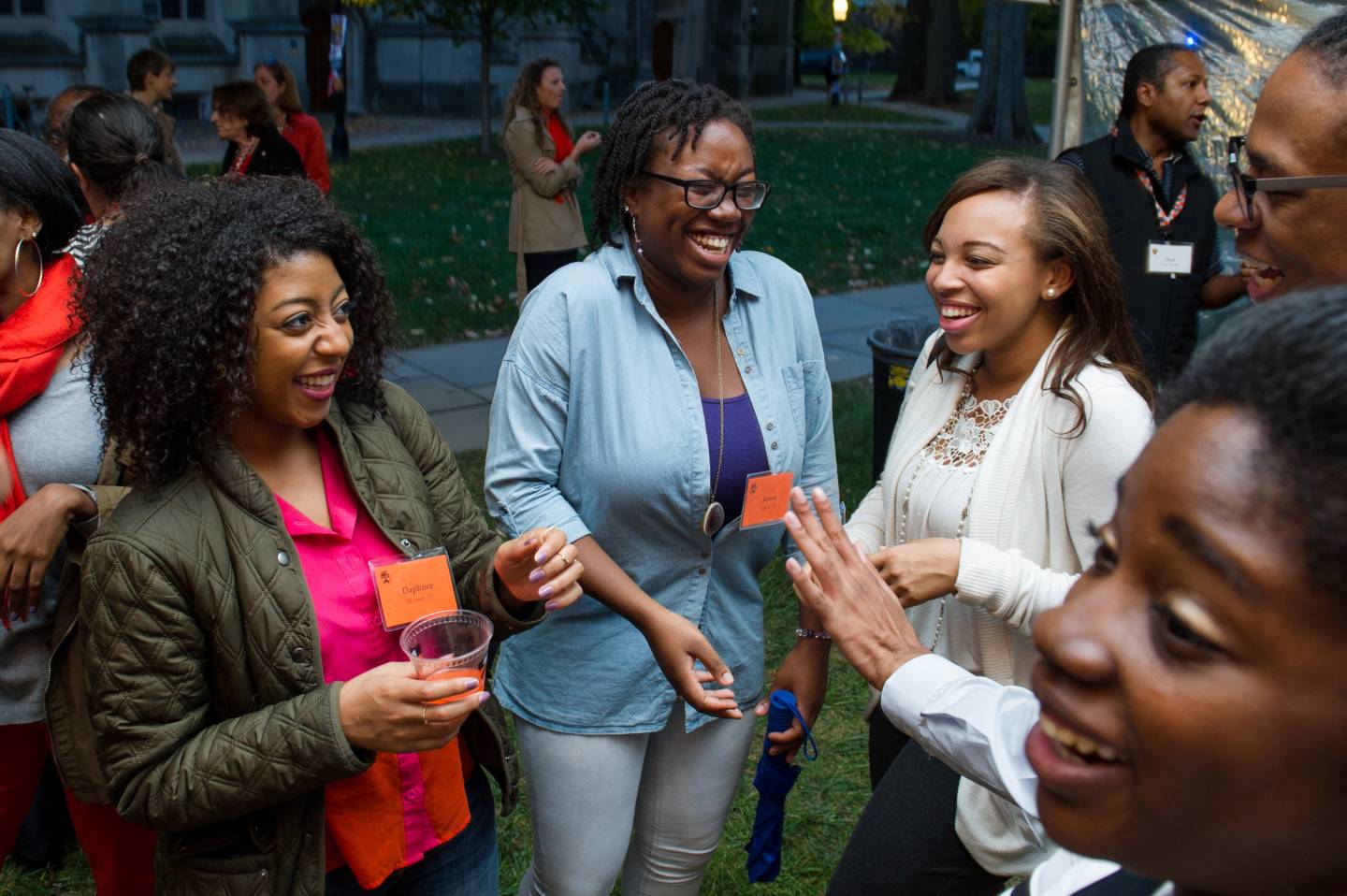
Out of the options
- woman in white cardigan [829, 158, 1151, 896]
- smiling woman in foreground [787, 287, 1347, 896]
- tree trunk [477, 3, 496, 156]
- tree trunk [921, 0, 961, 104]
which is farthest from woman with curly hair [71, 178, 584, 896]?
tree trunk [921, 0, 961, 104]

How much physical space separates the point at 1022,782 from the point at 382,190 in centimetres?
1589

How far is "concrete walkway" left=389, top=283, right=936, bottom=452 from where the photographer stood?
755 cm

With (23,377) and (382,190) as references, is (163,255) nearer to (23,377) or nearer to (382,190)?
(23,377)

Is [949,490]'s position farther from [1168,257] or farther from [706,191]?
[1168,257]

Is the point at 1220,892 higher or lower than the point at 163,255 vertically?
lower

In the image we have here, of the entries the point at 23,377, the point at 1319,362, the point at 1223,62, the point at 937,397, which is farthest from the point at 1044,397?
the point at 1223,62

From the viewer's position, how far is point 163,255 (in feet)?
6.93

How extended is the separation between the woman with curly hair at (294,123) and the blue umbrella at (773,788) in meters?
7.37

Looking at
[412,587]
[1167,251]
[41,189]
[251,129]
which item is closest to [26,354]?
[41,189]

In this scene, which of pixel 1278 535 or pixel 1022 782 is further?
pixel 1022 782

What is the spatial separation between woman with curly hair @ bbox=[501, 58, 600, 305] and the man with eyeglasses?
6247 mm

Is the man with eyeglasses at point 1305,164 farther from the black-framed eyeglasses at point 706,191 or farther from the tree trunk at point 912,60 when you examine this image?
the tree trunk at point 912,60

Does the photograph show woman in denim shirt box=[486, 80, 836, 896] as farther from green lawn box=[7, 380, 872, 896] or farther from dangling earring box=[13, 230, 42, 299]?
dangling earring box=[13, 230, 42, 299]

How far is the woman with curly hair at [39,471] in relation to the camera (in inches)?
97.3
